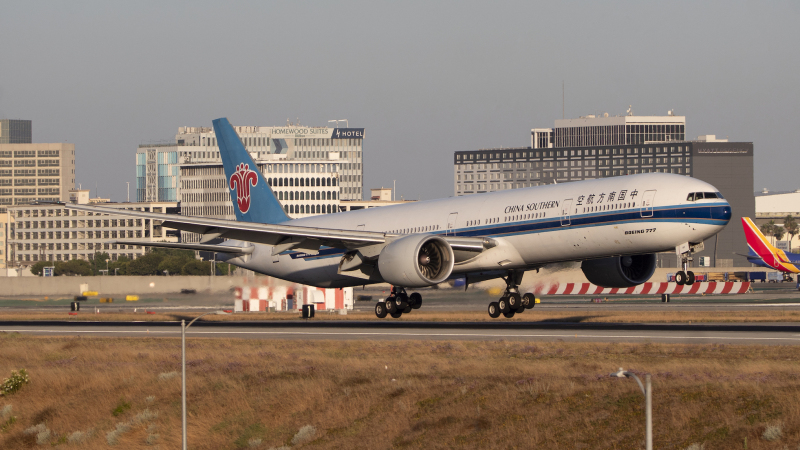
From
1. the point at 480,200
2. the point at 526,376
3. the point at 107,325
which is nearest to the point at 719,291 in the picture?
the point at 480,200

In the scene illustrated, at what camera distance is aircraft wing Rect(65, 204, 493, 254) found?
45719 millimetres

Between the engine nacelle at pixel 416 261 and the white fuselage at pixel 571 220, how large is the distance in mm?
1726

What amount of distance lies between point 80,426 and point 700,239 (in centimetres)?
2571

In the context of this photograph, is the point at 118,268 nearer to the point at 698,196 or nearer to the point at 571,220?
the point at 571,220

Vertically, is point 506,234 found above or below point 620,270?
above

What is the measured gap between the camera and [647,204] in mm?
41125

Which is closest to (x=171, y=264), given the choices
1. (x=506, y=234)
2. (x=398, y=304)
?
(x=398, y=304)

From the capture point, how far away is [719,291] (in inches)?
3351

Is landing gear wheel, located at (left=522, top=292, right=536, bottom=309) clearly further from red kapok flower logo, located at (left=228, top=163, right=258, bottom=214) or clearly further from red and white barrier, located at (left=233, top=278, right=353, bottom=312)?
red and white barrier, located at (left=233, top=278, right=353, bottom=312)

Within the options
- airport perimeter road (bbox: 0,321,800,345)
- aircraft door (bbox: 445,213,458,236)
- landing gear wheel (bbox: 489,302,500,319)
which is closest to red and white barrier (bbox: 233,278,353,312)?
airport perimeter road (bbox: 0,321,800,345)

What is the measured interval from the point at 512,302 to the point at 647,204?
9.25m

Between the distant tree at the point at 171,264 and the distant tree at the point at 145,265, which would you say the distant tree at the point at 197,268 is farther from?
the distant tree at the point at 145,265

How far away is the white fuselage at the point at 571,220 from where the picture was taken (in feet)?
133

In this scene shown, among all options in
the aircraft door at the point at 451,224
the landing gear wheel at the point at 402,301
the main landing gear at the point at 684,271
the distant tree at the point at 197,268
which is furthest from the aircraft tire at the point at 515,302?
the distant tree at the point at 197,268
